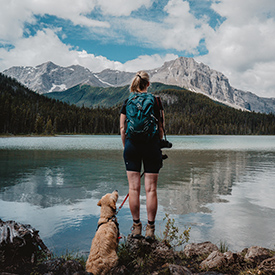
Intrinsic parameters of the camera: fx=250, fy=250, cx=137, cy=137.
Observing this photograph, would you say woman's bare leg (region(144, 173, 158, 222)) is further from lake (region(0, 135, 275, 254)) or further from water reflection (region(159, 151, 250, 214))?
water reflection (region(159, 151, 250, 214))

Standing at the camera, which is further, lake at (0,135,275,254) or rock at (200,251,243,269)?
lake at (0,135,275,254)

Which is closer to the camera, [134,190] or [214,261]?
[214,261]

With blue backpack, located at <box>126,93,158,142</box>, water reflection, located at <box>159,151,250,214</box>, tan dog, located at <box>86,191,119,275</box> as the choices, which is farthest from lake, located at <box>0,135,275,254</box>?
blue backpack, located at <box>126,93,158,142</box>

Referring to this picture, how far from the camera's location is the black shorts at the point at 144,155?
15.7 ft

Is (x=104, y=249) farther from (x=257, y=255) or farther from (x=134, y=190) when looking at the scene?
(x=257, y=255)

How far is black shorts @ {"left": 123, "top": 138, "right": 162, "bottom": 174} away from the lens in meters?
4.80

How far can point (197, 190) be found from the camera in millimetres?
13172

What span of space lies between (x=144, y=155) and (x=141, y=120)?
0.69m

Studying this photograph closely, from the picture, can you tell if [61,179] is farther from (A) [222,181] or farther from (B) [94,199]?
(A) [222,181]

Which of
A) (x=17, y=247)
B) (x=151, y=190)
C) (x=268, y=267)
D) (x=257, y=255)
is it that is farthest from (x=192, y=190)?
(x=17, y=247)

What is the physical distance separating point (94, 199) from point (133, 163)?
6.65 metres

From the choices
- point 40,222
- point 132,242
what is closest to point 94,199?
point 40,222

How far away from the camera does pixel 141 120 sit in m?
4.64

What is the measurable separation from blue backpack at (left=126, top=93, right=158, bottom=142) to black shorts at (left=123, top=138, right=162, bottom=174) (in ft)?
0.53
